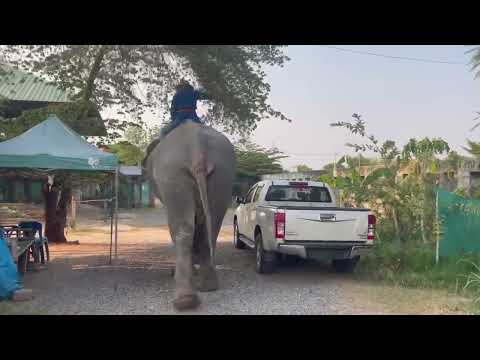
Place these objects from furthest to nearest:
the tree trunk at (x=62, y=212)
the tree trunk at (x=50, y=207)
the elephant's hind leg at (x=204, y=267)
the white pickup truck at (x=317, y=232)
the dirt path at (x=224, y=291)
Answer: the tree trunk at (x=62, y=212) < the tree trunk at (x=50, y=207) < the white pickup truck at (x=317, y=232) < the elephant's hind leg at (x=204, y=267) < the dirt path at (x=224, y=291)

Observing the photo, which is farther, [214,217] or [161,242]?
[161,242]

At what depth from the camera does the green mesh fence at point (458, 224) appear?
873cm

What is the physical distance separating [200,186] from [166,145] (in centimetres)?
108

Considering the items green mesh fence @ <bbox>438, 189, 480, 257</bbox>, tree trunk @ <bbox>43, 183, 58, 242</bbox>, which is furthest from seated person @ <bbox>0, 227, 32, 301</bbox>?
green mesh fence @ <bbox>438, 189, 480, 257</bbox>

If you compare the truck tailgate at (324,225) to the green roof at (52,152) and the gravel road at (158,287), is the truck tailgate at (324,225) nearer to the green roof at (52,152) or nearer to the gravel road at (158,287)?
the gravel road at (158,287)

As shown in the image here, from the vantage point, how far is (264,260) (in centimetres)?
882

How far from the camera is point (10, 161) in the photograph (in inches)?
313

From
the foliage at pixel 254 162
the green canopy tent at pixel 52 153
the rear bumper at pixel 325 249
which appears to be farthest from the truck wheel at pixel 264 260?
the foliage at pixel 254 162

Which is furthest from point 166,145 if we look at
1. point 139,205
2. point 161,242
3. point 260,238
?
point 139,205

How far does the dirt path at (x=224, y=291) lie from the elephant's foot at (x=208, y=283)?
0.50ft

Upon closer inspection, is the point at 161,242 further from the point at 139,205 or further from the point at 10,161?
the point at 139,205

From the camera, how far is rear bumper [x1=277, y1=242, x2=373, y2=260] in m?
7.92

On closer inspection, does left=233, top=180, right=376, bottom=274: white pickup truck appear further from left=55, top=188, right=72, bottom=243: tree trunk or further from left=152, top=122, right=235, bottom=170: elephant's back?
left=55, top=188, right=72, bottom=243: tree trunk

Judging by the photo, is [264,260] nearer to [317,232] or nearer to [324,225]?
[317,232]
